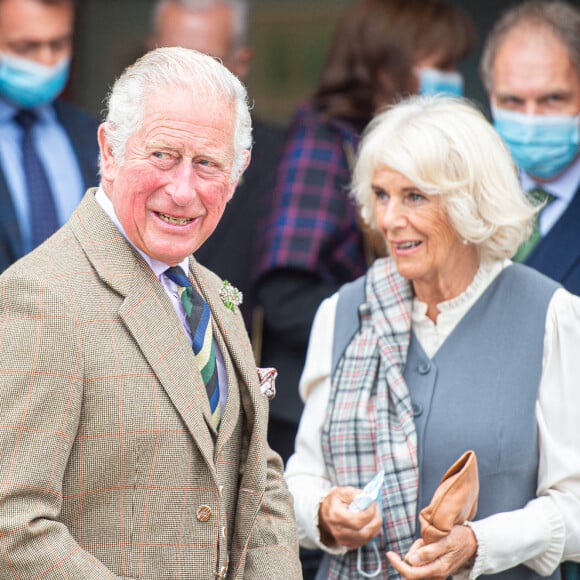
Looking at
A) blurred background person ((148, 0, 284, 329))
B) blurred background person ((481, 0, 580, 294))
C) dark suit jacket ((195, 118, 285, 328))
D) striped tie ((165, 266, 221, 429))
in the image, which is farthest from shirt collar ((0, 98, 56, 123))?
striped tie ((165, 266, 221, 429))

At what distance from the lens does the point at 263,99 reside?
706 cm

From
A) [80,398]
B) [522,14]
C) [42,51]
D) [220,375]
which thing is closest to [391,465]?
[220,375]

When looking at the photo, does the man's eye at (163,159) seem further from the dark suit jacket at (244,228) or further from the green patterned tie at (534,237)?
the dark suit jacket at (244,228)

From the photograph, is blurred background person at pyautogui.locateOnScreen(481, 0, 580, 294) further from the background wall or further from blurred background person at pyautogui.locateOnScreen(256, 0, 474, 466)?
the background wall

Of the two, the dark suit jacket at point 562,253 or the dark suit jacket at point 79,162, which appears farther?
the dark suit jacket at point 79,162

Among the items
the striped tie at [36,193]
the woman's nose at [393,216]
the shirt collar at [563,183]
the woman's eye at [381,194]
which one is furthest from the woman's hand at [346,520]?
the striped tie at [36,193]

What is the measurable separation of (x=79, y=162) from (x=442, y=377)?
6.37 feet

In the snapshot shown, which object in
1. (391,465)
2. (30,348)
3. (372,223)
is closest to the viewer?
(30,348)

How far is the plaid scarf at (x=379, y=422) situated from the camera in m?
3.03

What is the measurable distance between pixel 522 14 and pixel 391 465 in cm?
199

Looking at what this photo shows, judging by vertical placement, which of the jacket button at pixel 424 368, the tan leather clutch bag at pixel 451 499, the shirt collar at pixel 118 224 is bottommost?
the tan leather clutch bag at pixel 451 499

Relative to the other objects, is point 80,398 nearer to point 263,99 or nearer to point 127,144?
point 127,144

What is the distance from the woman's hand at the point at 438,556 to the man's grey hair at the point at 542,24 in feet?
6.37

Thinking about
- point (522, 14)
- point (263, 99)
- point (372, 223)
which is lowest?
point (263, 99)
